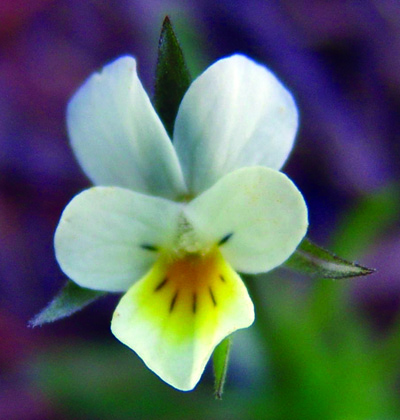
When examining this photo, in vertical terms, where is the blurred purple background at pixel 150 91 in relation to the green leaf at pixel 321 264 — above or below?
below

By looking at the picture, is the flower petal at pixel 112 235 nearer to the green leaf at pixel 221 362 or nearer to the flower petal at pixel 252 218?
the flower petal at pixel 252 218

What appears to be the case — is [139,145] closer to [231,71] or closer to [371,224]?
[231,71]

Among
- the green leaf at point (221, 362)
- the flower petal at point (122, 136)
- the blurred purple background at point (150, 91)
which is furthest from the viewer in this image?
the blurred purple background at point (150, 91)

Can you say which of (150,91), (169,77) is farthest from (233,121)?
(150,91)

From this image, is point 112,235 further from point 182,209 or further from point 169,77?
point 169,77

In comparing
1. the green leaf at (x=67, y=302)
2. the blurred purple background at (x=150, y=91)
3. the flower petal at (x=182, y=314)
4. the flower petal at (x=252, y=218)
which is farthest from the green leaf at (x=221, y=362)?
the blurred purple background at (x=150, y=91)

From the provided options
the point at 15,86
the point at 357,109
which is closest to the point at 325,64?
the point at 357,109
